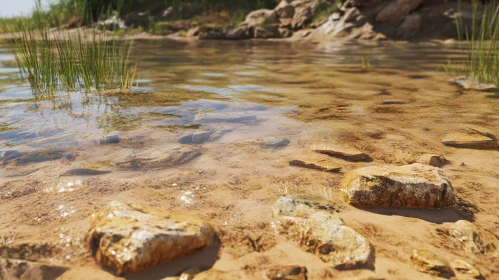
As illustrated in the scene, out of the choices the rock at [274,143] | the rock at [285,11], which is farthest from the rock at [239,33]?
the rock at [274,143]

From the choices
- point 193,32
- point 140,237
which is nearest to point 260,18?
point 193,32

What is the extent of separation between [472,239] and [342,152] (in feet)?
3.44

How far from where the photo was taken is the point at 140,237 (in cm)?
144

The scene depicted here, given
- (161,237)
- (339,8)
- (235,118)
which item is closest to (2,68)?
(235,118)

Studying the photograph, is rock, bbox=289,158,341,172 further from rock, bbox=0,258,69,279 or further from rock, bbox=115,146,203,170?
rock, bbox=0,258,69,279

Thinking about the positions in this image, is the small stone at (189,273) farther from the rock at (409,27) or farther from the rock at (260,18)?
the rock at (260,18)

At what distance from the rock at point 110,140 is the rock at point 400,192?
159 centimetres

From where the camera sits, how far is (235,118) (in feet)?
11.1

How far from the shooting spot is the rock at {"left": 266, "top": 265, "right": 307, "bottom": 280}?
1.39 m

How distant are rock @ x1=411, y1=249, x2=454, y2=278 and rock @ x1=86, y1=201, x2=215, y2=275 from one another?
752 mm

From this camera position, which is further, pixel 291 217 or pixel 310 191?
pixel 310 191

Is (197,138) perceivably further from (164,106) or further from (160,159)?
(164,106)

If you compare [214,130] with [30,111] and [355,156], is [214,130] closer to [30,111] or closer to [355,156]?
[355,156]

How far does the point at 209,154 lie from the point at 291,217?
95cm
